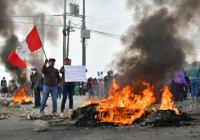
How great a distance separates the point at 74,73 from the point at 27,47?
1847mm

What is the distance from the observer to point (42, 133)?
1103cm

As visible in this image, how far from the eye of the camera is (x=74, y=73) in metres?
17.1

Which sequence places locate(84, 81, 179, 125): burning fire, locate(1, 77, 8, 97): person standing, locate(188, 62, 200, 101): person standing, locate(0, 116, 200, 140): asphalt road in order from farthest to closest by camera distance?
locate(1, 77, 8, 97): person standing < locate(188, 62, 200, 101): person standing < locate(84, 81, 179, 125): burning fire < locate(0, 116, 200, 140): asphalt road

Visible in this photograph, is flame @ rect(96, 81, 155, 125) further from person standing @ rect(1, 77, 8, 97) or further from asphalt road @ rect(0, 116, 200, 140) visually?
person standing @ rect(1, 77, 8, 97)

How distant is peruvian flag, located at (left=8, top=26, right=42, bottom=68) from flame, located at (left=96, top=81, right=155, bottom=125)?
13.4ft

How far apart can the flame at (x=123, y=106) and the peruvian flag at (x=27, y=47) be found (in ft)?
13.4

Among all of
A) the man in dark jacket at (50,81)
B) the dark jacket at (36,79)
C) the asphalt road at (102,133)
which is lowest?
the asphalt road at (102,133)

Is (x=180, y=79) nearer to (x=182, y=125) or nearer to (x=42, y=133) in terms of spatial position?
(x=182, y=125)

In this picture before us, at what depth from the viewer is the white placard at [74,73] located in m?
16.5

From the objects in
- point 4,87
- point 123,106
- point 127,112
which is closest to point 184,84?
point 123,106

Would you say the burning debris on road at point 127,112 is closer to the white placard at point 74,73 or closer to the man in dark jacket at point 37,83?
the white placard at point 74,73

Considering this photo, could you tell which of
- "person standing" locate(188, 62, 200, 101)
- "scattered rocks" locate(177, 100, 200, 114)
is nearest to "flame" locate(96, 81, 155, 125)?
"scattered rocks" locate(177, 100, 200, 114)

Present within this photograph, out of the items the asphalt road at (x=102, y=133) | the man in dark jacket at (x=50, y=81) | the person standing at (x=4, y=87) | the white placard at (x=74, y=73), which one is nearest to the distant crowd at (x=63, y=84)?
the man in dark jacket at (x=50, y=81)

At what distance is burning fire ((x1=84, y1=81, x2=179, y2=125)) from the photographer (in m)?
12.4
